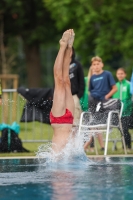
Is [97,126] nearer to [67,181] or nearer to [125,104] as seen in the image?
[125,104]

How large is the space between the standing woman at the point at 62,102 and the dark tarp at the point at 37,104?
6.05 m

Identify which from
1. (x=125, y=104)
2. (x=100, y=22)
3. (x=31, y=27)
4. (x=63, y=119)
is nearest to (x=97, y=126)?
(x=125, y=104)

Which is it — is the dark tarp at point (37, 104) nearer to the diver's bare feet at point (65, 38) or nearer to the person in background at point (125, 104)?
the person in background at point (125, 104)

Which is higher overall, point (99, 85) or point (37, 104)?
point (99, 85)

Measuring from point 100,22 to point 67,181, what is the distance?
2754cm

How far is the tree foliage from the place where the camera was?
118 ft

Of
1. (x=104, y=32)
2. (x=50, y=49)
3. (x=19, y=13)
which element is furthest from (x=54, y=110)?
(x=50, y=49)

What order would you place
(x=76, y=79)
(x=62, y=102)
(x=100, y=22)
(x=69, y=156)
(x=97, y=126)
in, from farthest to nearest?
(x=100, y=22)
(x=76, y=79)
(x=97, y=126)
(x=69, y=156)
(x=62, y=102)

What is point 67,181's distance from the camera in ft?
36.8

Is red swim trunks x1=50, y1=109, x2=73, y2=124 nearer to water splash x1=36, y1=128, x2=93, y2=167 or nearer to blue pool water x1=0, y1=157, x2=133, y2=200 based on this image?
water splash x1=36, y1=128, x2=93, y2=167

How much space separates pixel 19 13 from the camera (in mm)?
45938

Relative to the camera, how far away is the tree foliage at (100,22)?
1421 inches

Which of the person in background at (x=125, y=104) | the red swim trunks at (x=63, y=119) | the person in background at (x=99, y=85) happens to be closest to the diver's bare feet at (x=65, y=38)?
the red swim trunks at (x=63, y=119)

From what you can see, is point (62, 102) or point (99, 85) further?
point (99, 85)
